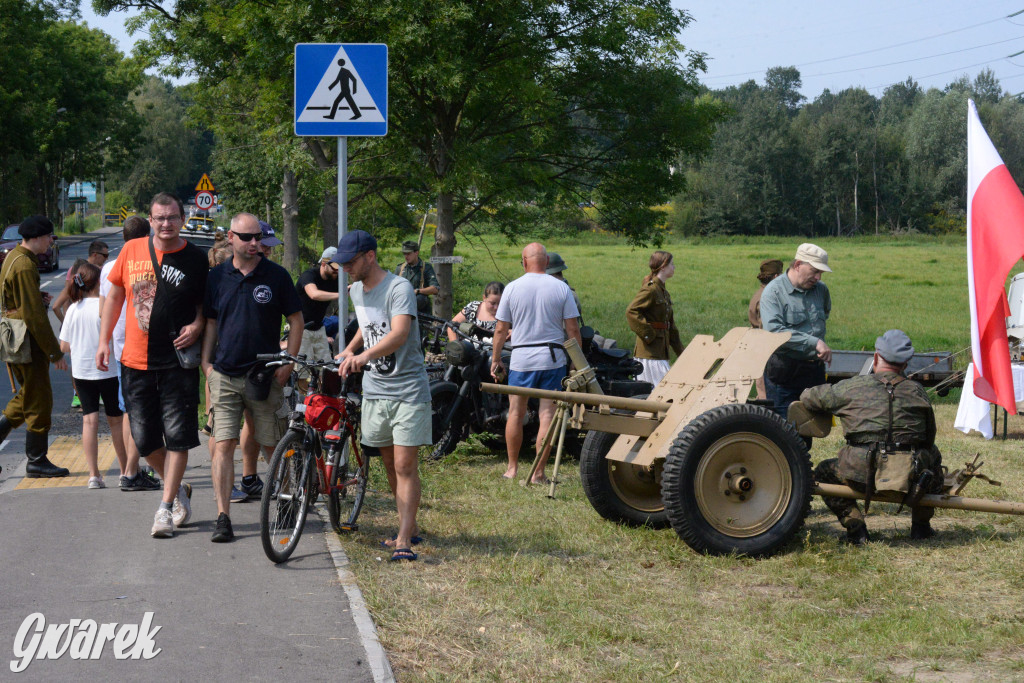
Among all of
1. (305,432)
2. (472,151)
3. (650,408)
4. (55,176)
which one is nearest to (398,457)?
(305,432)

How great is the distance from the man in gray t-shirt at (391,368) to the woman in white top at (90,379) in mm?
2582

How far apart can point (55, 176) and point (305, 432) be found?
63.3 meters

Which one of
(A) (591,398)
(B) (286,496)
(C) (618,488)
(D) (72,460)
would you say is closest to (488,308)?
(C) (618,488)

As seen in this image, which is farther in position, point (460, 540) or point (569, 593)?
point (460, 540)

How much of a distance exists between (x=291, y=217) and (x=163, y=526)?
1673 centimetres

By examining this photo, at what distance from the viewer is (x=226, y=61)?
1744cm

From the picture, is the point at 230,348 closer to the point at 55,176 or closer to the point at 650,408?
the point at 650,408

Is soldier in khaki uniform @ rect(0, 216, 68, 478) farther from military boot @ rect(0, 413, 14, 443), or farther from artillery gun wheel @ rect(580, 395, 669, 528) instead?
artillery gun wheel @ rect(580, 395, 669, 528)

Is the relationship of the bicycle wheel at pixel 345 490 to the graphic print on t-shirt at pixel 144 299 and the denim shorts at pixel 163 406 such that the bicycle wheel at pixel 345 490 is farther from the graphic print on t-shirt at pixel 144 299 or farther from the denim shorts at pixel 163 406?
the graphic print on t-shirt at pixel 144 299

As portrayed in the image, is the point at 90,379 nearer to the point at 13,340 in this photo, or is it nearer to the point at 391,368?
the point at 13,340

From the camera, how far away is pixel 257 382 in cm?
633

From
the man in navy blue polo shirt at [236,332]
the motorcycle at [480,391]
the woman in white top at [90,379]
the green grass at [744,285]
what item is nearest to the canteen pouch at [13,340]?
the woman in white top at [90,379]

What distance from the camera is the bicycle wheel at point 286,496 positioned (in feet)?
19.0

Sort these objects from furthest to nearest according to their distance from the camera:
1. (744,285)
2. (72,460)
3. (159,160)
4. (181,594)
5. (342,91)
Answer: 1. (159,160)
2. (744,285)
3. (72,460)
4. (342,91)
5. (181,594)
